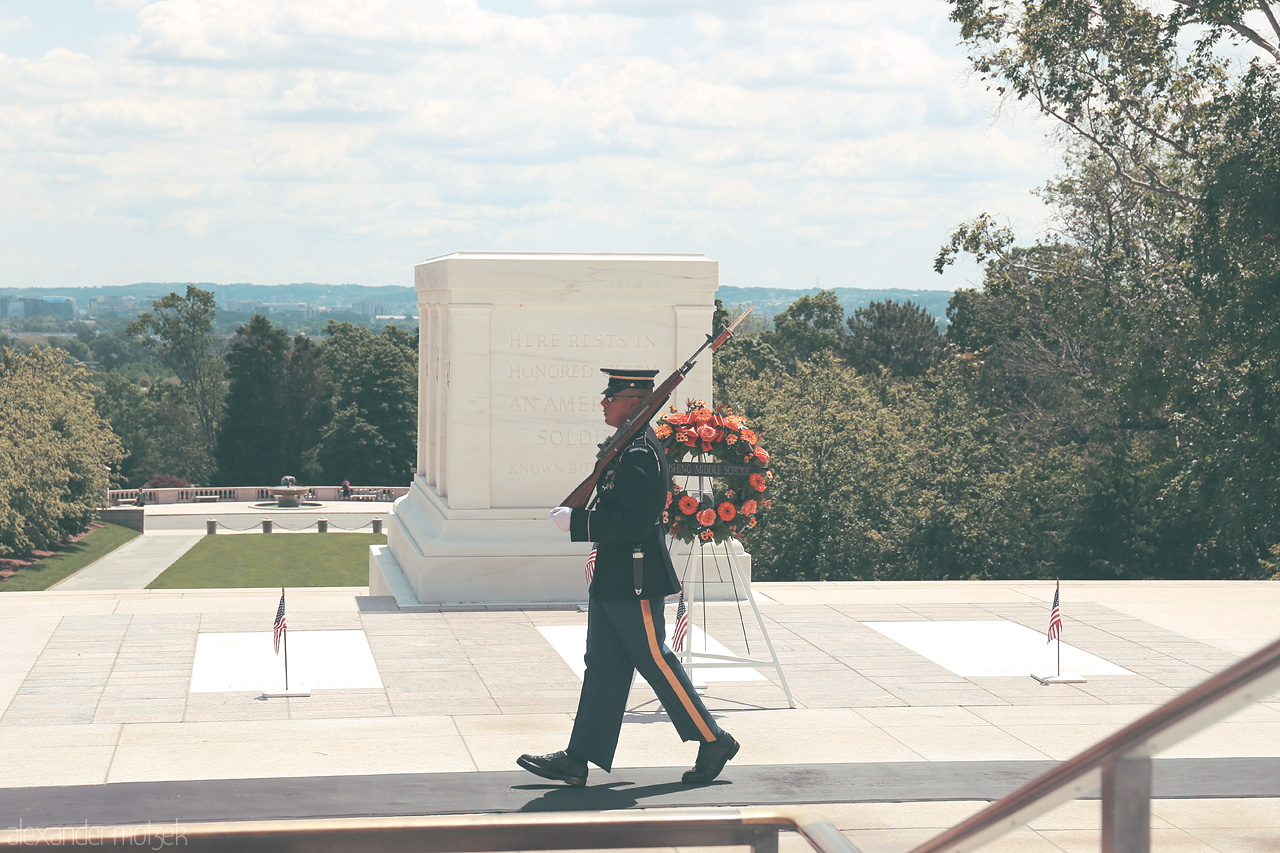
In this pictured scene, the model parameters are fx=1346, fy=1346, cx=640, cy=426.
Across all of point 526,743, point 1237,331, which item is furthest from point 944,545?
point 526,743

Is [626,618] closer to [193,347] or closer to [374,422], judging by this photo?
[374,422]

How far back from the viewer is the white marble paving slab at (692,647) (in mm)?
9234

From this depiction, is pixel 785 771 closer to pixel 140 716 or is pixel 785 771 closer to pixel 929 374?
pixel 140 716

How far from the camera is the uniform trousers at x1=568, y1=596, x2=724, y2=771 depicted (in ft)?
20.7

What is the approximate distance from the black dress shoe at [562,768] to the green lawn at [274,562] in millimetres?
26669

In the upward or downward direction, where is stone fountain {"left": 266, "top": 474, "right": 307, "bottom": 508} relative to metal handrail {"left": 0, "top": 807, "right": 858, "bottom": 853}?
downward

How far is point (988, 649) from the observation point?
402 inches

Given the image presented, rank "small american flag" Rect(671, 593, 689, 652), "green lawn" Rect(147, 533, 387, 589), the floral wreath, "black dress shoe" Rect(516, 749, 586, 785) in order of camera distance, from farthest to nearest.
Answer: "green lawn" Rect(147, 533, 387, 589), "small american flag" Rect(671, 593, 689, 652), the floral wreath, "black dress shoe" Rect(516, 749, 586, 785)

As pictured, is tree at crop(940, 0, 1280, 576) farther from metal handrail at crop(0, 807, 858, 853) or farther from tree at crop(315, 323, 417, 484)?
tree at crop(315, 323, 417, 484)

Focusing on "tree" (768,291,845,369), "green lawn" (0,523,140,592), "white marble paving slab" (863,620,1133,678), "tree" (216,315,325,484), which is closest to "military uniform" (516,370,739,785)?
"white marble paving slab" (863,620,1133,678)

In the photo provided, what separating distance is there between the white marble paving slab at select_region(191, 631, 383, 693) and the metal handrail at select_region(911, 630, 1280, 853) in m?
7.04

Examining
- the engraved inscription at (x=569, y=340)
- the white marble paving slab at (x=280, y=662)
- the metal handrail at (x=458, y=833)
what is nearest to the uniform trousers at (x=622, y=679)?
the white marble paving slab at (x=280, y=662)

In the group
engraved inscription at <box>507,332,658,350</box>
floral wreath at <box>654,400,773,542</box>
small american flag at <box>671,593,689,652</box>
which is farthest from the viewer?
engraved inscription at <box>507,332,658,350</box>

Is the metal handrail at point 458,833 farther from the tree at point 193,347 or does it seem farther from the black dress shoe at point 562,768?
the tree at point 193,347
